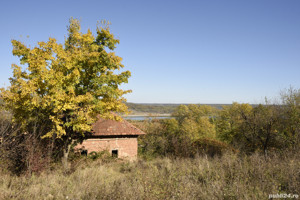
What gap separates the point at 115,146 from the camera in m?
18.5

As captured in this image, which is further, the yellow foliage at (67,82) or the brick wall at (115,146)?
the brick wall at (115,146)

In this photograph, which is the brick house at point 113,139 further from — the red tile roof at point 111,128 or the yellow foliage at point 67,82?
the yellow foliage at point 67,82

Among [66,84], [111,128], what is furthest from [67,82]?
[111,128]

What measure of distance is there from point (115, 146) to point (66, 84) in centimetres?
995

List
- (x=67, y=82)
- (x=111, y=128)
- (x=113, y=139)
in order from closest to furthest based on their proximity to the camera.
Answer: (x=67, y=82) → (x=113, y=139) → (x=111, y=128)

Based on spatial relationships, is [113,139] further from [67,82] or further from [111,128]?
[67,82]

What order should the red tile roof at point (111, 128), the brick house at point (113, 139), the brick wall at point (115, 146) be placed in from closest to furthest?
the brick wall at point (115, 146), the brick house at point (113, 139), the red tile roof at point (111, 128)

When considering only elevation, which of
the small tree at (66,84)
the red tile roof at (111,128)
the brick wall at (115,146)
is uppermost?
the small tree at (66,84)

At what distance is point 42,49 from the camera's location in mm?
10617

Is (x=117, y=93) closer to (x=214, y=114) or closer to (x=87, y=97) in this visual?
(x=87, y=97)

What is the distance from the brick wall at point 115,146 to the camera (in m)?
17.4

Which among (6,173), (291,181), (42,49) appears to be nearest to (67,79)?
(42,49)

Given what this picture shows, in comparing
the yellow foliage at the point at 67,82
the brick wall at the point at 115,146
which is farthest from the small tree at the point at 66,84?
the brick wall at the point at 115,146

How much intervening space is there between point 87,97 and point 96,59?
2.57m
